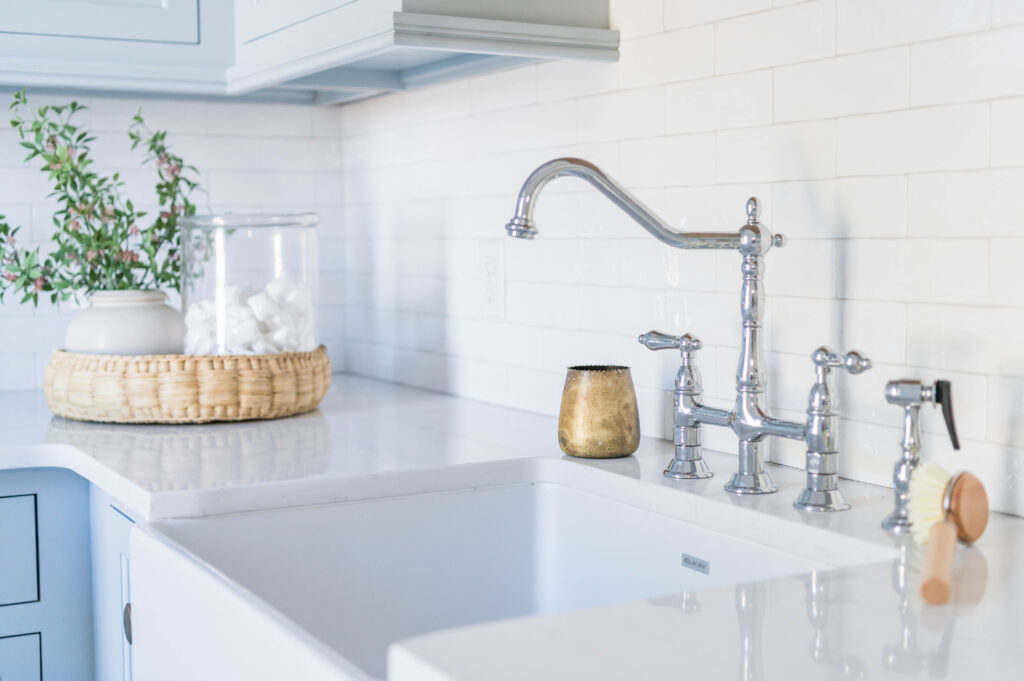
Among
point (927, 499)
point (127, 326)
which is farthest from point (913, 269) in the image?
point (127, 326)

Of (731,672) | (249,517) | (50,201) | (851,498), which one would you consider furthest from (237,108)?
(731,672)

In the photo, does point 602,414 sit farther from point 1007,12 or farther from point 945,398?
point 1007,12

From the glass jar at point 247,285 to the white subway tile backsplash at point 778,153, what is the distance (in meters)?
0.78

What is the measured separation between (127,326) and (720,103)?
3.39 feet

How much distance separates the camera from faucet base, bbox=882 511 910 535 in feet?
3.81

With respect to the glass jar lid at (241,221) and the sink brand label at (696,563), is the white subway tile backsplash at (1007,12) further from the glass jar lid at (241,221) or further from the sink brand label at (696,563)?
the glass jar lid at (241,221)

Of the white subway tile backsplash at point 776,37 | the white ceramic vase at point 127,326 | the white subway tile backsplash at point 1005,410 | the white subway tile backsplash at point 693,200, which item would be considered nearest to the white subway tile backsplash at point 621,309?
the white subway tile backsplash at point 693,200

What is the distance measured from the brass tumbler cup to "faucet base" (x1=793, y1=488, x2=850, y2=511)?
0.33 metres

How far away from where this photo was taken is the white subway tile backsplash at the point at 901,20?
124cm

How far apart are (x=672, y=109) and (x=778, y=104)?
21 cm

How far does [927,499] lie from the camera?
1087 mm

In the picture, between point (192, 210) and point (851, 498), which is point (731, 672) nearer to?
point (851, 498)

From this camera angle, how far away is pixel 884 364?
1359 millimetres

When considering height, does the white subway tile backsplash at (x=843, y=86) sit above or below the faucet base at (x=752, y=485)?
above
